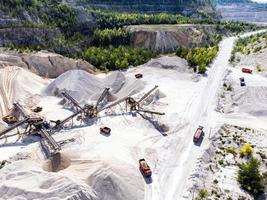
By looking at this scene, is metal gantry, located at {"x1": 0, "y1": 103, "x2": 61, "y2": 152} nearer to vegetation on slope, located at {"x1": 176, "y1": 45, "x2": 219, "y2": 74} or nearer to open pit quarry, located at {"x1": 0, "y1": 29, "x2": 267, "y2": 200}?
open pit quarry, located at {"x1": 0, "y1": 29, "x2": 267, "y2": 200}

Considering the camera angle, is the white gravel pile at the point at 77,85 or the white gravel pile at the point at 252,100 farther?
the white gravel pile at the point at 77,85

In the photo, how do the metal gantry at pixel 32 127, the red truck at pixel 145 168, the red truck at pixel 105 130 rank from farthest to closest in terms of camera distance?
the red truck at pixel 105 130, the metal gantry at pixel 32 127, the red truck at pixel 145 168

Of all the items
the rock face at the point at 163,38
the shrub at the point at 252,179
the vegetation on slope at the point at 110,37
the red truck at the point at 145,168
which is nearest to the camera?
the shrub at the point at 252,179

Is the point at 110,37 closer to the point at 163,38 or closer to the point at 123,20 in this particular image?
the point at 163,38

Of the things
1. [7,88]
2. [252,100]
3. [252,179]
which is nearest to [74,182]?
[252,179]

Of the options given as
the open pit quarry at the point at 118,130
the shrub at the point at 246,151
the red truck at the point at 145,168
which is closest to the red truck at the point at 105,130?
the open pit quarry at the point at 118,130

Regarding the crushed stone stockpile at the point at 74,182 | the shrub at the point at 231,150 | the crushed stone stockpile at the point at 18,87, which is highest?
the crushed stone stockpile at the point at 74,182

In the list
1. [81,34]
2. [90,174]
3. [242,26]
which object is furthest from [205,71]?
[242,26]

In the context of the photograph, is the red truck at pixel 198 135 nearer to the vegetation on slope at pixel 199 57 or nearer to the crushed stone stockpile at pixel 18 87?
the crushed stone stockpile at pixel 18 87
